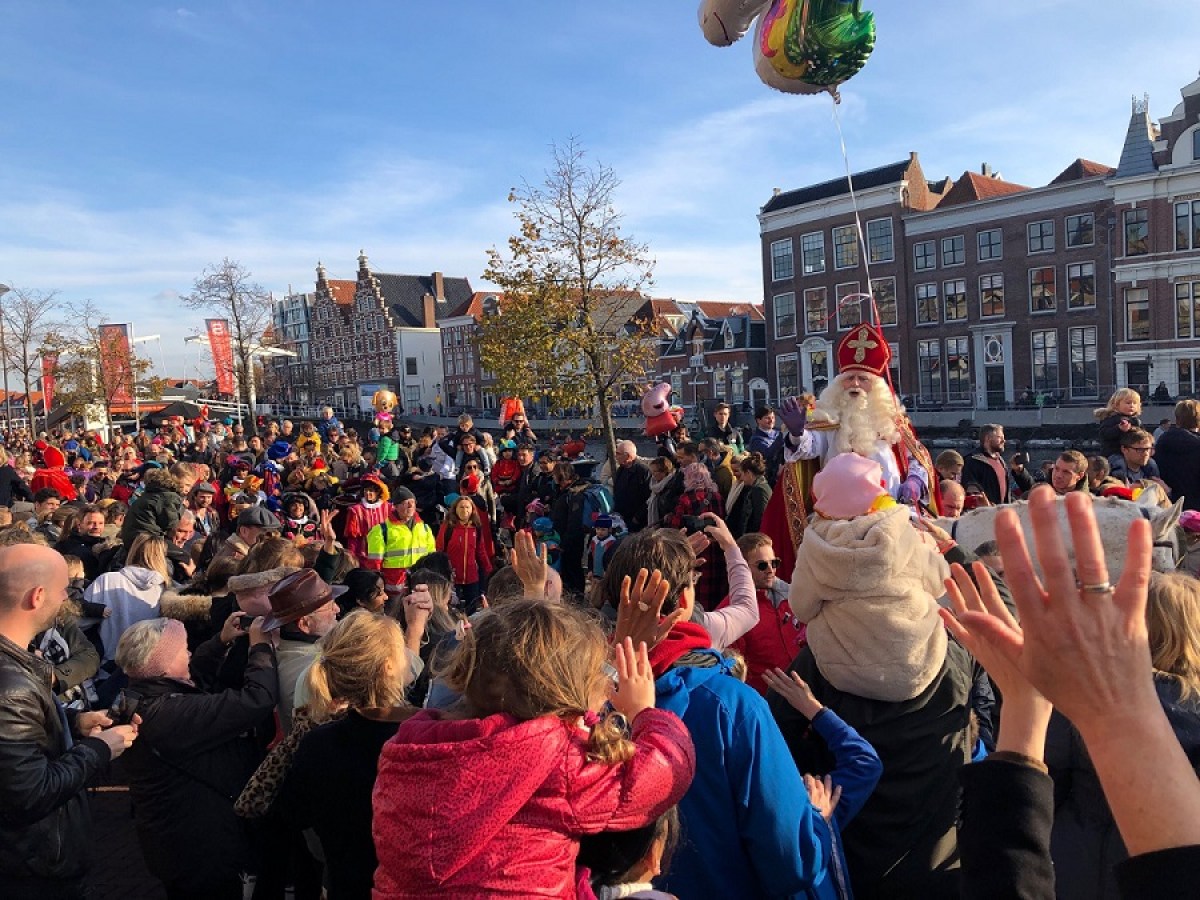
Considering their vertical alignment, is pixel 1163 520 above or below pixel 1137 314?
below

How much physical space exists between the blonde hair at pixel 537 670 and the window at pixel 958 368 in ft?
123

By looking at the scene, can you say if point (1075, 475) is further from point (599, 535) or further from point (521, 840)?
point (521, 840)

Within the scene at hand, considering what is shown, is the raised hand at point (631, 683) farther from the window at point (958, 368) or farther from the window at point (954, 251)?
the window at point (954, 251)

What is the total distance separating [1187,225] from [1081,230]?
3507 millimetres

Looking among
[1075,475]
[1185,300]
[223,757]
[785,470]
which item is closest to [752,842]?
[223,757]

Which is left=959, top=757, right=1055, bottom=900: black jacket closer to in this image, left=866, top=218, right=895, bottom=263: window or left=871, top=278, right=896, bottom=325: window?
left=871, top=278, right=896, bottom=325: window

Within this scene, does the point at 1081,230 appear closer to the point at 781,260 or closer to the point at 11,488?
the point at 781,260

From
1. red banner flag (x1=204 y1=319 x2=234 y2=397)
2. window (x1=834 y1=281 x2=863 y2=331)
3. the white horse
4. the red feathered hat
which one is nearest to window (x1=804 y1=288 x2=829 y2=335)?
window (x1=834 y1=281 x2=863 y2=331)

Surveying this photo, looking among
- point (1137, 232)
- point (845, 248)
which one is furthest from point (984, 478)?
point (845, 248)

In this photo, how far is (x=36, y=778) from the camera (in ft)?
8.05

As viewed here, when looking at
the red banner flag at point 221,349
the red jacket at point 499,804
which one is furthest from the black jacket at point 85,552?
the red banner flag at point 221,349

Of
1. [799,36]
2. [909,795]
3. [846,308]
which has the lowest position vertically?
[909,795]

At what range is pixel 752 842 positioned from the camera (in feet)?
6.15

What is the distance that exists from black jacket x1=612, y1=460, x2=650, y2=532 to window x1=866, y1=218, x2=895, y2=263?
107 ft
